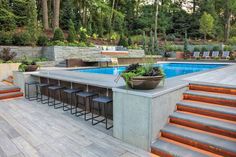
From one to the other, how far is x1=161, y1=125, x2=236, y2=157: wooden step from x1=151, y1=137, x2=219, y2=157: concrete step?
0.06 m

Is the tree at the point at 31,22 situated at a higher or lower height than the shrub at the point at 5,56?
higher

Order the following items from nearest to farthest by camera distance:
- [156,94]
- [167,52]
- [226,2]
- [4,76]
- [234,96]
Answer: [156,94] → [234,96] → [4,76] → [167,52] → [226,2]

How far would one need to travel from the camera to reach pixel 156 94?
2.77 meters

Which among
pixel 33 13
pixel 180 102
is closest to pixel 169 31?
pixel 33 13

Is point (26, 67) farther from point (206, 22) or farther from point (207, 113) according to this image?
point (206, 22)

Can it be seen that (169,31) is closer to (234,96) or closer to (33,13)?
(33,13)

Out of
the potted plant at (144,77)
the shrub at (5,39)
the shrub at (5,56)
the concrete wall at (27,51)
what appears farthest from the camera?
the concrete wall at (27,51)

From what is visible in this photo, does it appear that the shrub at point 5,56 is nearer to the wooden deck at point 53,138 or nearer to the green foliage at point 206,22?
the wooden deck at point 53,138

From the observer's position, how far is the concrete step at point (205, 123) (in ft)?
9.00

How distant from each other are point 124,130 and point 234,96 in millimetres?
2110

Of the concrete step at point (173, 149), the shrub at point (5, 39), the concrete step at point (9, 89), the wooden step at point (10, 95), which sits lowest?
the concrete step at point (173, 149)

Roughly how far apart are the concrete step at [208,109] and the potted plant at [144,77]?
805mm

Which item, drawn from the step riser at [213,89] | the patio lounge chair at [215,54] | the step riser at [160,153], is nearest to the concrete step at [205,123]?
the step riser at [160,153]

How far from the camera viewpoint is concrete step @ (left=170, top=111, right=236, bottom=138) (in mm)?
2744
